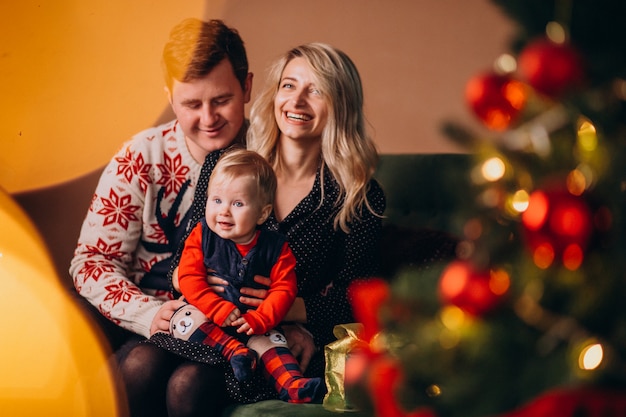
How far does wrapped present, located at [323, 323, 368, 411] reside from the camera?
6.11 feet

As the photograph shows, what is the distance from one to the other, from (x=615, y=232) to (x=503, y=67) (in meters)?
0.29

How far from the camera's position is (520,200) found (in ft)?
3.52

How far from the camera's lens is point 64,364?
240 centimetres

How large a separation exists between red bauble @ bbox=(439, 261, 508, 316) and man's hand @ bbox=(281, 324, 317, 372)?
A: 42.2 inches

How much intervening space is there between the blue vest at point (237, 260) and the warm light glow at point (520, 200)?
3.45 feet

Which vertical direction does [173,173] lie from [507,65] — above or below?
below

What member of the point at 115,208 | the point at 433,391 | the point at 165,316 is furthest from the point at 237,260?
the point at 433,391

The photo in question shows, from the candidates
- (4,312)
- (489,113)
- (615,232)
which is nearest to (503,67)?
(489,113)

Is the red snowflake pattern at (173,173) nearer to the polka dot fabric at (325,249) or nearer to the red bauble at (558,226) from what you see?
the polka dot fabric at (325,249)

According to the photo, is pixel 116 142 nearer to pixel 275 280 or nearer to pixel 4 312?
pixel 4 312

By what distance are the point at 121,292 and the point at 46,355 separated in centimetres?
44

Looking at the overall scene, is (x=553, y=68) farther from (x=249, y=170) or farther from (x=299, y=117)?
(x=299, y=117)

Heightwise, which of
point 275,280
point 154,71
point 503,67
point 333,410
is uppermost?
point 503,67

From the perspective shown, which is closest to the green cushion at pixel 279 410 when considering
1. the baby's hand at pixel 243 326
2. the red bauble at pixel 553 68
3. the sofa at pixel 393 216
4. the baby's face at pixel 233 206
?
the sofa at pixel 393 216
